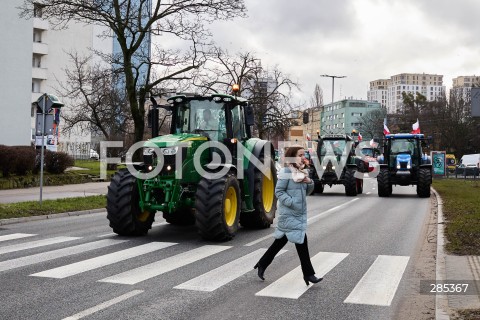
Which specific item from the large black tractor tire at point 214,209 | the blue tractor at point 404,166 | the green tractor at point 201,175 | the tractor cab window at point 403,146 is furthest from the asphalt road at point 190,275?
the tractor cab window at point 403,146

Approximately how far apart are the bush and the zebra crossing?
18596 millimetres

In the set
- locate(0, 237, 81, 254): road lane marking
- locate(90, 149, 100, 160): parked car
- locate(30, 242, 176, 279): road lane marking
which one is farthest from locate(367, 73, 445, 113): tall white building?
locate(30, 242, 176, 279): road lane marking

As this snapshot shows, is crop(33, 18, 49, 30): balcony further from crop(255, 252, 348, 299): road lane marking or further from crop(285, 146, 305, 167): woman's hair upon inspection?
crop(285, 146, 305, 167): woman's hair

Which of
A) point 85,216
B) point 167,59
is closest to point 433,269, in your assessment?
point 85,216

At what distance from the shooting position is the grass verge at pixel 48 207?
15.3 metres

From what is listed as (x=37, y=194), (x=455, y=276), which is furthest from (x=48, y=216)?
(x=455, y=276)

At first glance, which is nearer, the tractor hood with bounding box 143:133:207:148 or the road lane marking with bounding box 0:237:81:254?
the road lane marking with bounding box 0:237:81:254

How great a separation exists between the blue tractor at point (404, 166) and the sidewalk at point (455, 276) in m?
14.4

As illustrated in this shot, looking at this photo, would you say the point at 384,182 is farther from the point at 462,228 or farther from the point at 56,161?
the point at 56,161

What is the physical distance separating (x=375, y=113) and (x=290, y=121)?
53588 millimetres

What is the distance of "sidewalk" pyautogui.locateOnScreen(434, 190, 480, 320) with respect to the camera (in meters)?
6.17

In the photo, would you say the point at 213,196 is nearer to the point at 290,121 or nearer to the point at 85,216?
the point at 85,216

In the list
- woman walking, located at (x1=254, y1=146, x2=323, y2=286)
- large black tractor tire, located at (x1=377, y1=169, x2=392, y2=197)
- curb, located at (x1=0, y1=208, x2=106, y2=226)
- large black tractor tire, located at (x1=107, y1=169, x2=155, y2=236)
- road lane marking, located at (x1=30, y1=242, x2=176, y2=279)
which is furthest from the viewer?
large black tractor tire, located at (x1=377, y1=169, x2=392, y2=197)

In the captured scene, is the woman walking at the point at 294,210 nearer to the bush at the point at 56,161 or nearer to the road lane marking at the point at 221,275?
the road lane marking at the point at 221,275
